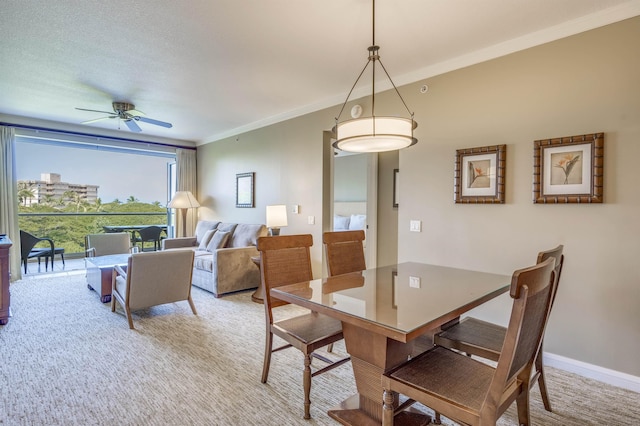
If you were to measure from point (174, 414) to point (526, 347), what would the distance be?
193 cm

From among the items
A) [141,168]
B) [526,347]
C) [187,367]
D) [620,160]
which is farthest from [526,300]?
[141,168]

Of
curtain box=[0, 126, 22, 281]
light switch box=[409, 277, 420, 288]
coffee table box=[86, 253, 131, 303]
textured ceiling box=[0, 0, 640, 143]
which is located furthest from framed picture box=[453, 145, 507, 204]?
curtain box=[0, 126, 22, 281]

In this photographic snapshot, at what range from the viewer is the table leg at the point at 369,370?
166cm

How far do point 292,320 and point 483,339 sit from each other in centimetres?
121

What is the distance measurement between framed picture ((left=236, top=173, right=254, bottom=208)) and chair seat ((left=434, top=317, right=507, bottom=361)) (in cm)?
421

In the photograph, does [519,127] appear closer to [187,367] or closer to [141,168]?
[187,367]

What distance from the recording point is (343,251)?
2.69 meters

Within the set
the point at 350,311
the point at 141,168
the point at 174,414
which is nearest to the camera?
the point at 350,311

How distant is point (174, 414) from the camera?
1.97m

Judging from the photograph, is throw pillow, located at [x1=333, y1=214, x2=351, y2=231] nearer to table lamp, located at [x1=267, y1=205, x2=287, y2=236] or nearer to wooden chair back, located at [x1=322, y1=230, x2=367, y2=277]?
table lamp, located at [x1=267, y1=205, x2=287, y2=236]

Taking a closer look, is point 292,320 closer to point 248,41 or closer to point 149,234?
point 248,41

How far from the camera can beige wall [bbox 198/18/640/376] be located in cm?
232

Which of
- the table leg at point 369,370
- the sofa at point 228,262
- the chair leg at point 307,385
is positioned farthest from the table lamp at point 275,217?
the table leg at point 369,370

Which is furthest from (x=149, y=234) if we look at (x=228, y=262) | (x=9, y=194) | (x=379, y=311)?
(x=379, y=311)
